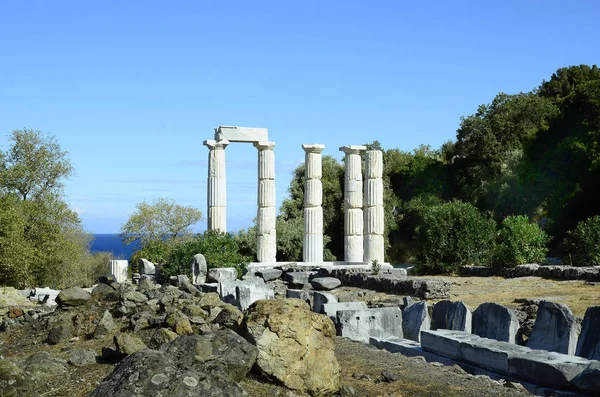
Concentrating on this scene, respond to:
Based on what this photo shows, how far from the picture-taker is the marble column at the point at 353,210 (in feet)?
106

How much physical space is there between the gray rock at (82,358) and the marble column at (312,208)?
69.6 feet

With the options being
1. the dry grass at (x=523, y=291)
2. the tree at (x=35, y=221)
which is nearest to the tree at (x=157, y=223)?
the tree at (x=35, y=221)

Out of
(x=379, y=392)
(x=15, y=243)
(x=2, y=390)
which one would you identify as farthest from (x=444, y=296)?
(x=15, y=243)

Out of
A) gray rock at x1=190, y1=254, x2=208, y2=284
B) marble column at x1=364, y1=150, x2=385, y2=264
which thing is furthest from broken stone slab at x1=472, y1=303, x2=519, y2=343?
marble column at x1=364, y1=150, x2=385, y2=264

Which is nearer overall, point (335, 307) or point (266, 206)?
point (335, 307)

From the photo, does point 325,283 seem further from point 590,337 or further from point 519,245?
point 590,337

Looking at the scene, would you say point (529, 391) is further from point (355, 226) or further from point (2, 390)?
point (355, 226)

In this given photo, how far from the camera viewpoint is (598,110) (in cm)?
3675

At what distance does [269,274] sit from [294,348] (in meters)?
18.7

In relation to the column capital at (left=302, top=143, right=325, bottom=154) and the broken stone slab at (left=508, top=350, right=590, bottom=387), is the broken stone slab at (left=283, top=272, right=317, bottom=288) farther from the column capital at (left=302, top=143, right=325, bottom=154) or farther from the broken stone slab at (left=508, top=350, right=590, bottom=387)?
the broken stone slab at (left=508, top=350, right=590, bottom=387)

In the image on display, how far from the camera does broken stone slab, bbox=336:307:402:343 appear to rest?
12.5m

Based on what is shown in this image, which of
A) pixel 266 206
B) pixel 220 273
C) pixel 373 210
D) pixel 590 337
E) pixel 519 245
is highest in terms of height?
pixel 266 206

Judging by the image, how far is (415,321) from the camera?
12664mm

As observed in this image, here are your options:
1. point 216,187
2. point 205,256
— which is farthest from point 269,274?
point 216,187
